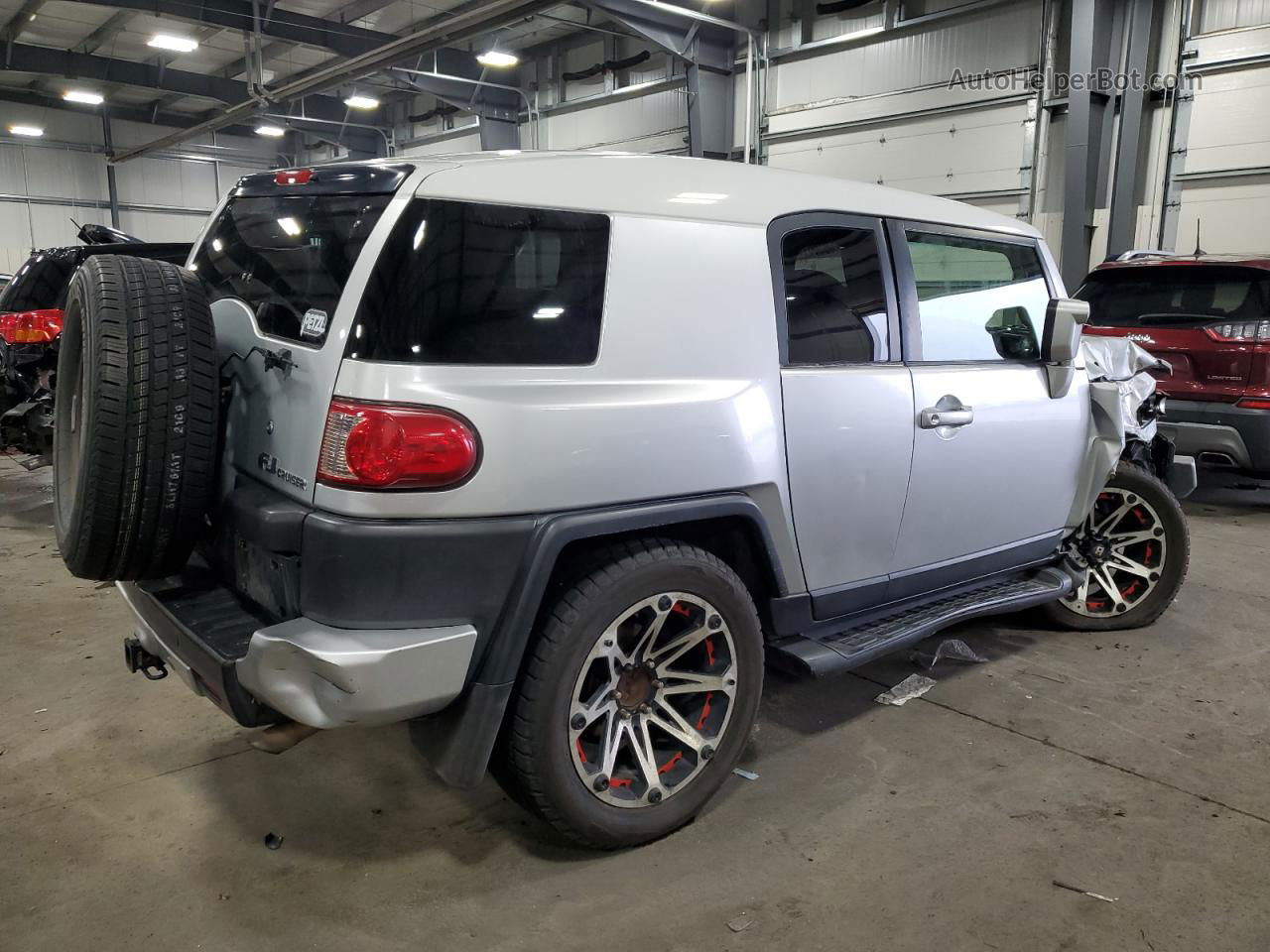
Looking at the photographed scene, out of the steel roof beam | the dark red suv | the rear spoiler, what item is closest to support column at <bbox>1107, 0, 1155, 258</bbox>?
the dark red suv

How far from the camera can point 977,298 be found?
3.19 meters

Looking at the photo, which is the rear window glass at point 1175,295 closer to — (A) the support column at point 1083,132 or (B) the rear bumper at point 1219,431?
(B) the rear bumper at point 1219,431

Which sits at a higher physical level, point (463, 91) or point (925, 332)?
point (463, 91)

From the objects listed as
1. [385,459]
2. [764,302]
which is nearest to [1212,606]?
[764,302]

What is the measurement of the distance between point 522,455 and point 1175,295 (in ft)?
19.4

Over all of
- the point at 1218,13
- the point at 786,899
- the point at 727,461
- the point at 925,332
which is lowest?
the point at 786,899

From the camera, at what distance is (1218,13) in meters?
8.62

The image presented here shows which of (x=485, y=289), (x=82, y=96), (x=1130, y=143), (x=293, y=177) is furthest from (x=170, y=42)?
(x=485, y=289)

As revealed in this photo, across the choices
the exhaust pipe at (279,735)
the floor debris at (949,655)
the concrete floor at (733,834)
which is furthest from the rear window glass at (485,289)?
the floor debris at (949,655)

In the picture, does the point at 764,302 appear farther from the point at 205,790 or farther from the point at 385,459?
the point at 205,790

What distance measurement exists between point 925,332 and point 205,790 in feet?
8.61

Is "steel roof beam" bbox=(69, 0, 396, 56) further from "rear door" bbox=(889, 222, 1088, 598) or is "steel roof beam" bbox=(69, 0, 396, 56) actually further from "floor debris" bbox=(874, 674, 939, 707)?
"floor debris" bbox=(874, 674, 939, 707)

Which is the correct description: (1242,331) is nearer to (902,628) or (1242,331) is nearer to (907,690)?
(907,690)

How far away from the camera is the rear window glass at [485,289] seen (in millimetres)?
1938
